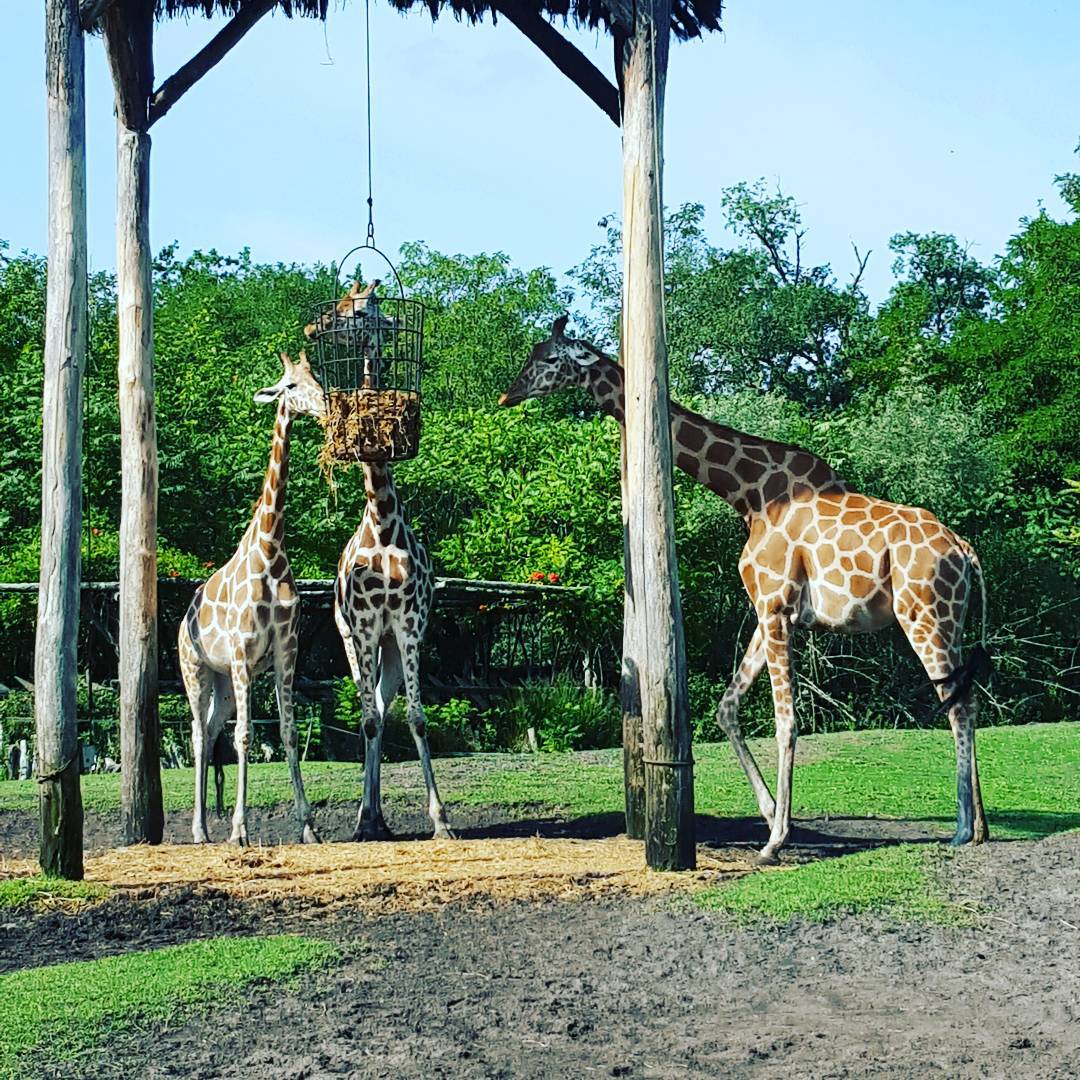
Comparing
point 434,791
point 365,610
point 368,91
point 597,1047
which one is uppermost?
point 368,91

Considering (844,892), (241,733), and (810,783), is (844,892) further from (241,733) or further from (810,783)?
(810,783)

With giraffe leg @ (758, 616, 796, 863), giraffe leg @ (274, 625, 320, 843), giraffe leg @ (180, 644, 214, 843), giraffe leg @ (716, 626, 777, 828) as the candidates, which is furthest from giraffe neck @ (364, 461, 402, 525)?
giraffe leg @ (758, 616, 796, 863)

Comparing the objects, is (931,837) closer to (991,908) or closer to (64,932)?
(991,908)

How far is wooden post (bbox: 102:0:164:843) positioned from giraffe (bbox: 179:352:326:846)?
321 millimetres

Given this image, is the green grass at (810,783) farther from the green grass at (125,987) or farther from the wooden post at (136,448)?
the green grass at (125,987)

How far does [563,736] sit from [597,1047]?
11.3 meters

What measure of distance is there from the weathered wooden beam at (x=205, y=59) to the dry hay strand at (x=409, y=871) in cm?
510

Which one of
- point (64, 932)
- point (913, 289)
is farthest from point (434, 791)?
point (913, 289)

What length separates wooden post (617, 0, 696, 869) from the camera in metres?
8.55

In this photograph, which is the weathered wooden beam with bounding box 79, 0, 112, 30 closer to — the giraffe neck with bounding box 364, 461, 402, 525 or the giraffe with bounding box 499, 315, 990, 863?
the giraffe neck with bounding box 364, 461, 402, 525

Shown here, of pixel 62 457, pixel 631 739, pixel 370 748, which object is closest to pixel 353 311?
pixel 62 457

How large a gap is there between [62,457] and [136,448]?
1797 millimetres

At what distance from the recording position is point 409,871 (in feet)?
28.9

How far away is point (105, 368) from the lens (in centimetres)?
2250
